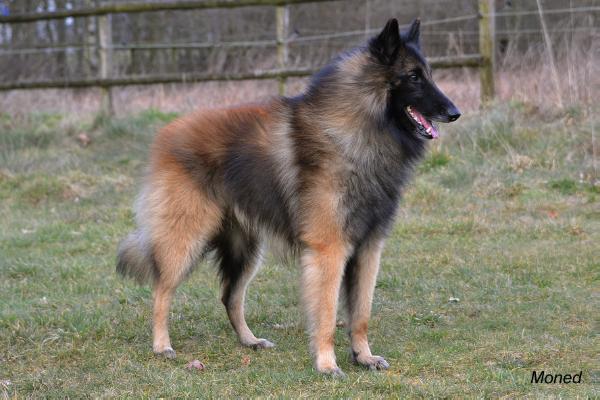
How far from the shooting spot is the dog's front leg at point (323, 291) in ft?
13.4

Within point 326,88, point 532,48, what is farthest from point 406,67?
point 532,48

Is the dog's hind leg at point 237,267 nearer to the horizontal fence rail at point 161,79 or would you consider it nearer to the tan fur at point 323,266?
the tan fur at point 323,266

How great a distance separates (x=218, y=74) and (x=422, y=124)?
25.9 ft

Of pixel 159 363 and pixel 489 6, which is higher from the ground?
pixel 489 6

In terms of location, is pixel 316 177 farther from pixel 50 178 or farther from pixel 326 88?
pixel 50 178

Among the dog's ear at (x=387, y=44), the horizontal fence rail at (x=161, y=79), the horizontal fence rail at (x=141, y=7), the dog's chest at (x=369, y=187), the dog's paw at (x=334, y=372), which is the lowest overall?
the dog's paw at (x=334, y=372)

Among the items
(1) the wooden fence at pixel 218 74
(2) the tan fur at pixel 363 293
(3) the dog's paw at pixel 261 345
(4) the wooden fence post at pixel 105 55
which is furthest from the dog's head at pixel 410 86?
(4) the wooden fence post at pixel 105 55

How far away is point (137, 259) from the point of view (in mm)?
4699

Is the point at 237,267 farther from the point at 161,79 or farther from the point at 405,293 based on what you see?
the point at 161,79

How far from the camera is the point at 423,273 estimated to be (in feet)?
19.6

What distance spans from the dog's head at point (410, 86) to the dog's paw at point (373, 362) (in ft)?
3.98

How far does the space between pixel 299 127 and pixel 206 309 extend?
5.61 ft

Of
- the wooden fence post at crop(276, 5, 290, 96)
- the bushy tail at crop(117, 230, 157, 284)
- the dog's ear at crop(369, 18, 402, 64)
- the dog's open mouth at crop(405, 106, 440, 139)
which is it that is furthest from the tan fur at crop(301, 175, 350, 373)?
the wooden fence post at crop(276, 5, 290, 96)

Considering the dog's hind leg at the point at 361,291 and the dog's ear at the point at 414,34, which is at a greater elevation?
the dog's ear at the point at 414,34
